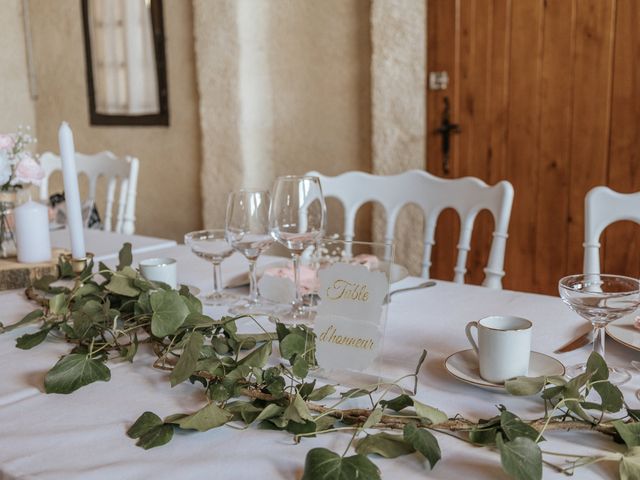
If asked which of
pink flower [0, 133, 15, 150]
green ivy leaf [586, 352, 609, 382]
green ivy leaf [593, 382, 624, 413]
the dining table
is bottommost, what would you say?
the dining table

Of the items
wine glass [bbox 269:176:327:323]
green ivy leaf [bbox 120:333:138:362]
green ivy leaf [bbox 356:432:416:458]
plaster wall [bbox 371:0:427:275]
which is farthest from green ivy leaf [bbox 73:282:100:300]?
plaster wall [bbox 371:0:427:275]

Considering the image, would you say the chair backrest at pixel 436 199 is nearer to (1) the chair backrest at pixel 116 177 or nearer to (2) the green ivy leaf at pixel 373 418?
→ (1) the chair backrest at pixel 116 177

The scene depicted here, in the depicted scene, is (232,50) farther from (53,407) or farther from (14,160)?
(53,407)

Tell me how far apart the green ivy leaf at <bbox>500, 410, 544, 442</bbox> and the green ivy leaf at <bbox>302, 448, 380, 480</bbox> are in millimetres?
156

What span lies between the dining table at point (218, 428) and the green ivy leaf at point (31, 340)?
0.01 m

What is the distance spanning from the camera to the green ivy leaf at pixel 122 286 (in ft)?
3.82

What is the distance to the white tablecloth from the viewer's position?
6.09 ft

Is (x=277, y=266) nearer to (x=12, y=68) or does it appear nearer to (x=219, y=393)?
(x=219, y=393)

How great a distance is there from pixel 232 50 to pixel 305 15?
1.28 ft

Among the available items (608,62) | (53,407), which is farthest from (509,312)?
(608,62)

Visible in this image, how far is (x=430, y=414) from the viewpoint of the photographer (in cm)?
80

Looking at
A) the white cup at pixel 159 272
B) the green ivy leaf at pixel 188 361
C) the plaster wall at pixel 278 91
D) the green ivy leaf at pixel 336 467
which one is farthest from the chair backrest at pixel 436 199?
the plaster wall at pixel 278 91

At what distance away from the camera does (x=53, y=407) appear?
910mm

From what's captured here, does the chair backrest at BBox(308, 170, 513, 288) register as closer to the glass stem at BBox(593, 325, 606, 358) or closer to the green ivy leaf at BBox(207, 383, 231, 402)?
the glass stem at BBox(593, 325, 606, 358)
